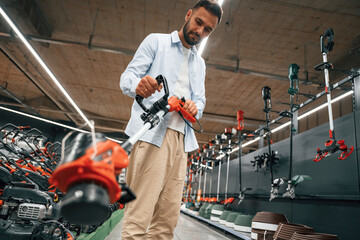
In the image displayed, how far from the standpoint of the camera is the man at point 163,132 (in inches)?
45.2

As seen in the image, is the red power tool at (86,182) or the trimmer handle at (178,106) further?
the trimmer handle at (178,106)

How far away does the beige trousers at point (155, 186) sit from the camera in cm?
113

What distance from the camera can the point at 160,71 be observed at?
1410mm

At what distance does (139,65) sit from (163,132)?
1.15 ft

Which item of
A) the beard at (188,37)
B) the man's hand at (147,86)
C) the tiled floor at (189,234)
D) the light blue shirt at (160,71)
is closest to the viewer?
the man's hand at (147,86)

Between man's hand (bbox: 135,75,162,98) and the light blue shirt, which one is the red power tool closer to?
man's hand (bbox: 135,75,162,98)

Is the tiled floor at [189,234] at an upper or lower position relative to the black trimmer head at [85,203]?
lower

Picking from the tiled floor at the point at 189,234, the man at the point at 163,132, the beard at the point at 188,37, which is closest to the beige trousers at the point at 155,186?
the man at the point at 163,132

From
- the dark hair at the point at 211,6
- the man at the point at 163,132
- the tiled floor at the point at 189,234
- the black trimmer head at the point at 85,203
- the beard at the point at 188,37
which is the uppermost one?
the dark hair at the point at 211,6

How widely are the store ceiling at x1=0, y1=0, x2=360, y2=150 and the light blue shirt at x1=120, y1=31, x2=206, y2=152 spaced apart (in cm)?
262

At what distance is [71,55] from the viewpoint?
28.2ft

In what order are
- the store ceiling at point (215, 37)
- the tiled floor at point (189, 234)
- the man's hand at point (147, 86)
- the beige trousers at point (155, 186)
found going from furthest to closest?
the store ceiling at point (215, 37) → the tiled floor at point (189, 234) → the beige trousers at point (155, 186) → the man's hand at point (147, 86)

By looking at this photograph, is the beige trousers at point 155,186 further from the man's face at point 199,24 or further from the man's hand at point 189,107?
the man's face at point 199,24

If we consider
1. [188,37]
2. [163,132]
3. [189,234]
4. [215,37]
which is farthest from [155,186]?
[215,37]
